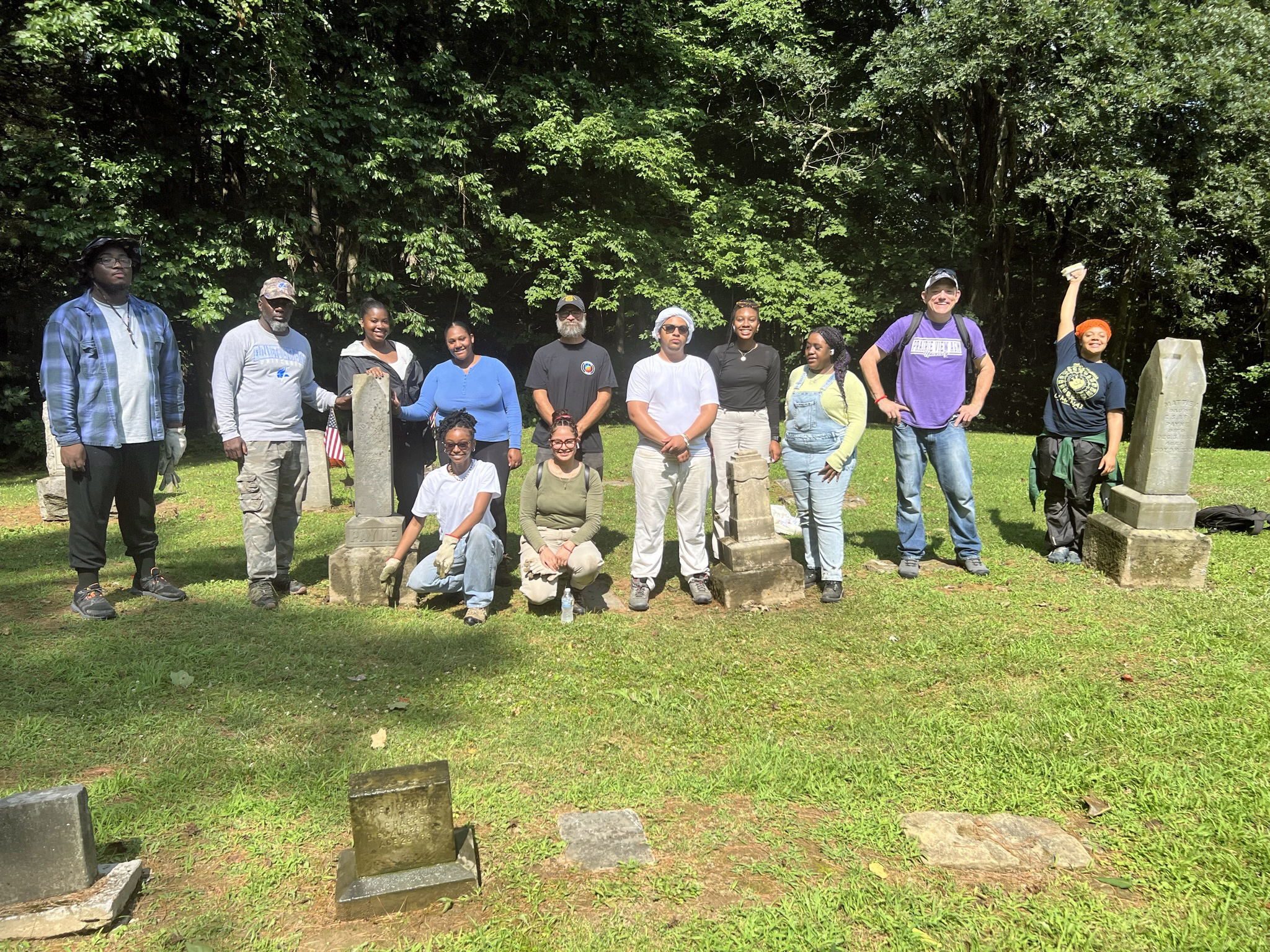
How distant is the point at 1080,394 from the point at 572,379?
4.07 metres

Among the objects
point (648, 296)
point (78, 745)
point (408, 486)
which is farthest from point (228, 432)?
point (648, 296)

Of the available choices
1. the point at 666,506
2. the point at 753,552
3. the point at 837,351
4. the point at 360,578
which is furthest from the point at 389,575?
the point at 837,351

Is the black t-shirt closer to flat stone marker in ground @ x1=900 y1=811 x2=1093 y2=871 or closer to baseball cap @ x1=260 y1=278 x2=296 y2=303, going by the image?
baseball cap @ x1=260 y1=278 x2=296 y2=303

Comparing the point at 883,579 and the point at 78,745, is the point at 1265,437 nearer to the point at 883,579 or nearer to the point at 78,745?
the point at 883,579

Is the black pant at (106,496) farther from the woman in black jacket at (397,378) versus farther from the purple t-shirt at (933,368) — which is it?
the purple t-shirt at (933,368)

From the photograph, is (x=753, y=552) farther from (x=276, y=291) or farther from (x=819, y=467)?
A: (x=276, y=291)

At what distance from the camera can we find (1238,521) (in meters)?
7.66

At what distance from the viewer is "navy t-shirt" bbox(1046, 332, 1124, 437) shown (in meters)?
6.58

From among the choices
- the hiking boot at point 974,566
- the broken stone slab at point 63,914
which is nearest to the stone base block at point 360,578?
the broken stone slab at point 63,914

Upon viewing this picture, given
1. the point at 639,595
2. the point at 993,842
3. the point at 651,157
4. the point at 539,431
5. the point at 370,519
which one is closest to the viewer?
the point at 993,842

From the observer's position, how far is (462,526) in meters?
5.69

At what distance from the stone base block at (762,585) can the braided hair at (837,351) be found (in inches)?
53.4

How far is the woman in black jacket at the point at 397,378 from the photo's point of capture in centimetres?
644

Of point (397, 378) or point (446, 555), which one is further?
point (397, 378)
